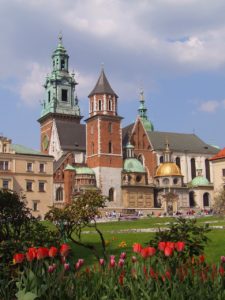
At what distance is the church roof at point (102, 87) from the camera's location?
238 feet

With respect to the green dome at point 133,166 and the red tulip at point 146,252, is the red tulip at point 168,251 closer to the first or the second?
the red tulip at point 146,252

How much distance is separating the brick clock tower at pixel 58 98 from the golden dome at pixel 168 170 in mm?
21941

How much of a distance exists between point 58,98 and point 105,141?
23.9m

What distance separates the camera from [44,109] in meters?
90.6

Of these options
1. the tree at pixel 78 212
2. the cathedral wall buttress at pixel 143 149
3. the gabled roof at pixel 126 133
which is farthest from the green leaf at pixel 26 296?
the gabled roof at pixel 126 133

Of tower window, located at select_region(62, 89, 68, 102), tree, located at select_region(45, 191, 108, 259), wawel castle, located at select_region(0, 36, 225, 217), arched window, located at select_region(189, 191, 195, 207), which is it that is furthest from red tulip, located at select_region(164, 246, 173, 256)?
tower window, located at select_region(62, 89, 68, 102)

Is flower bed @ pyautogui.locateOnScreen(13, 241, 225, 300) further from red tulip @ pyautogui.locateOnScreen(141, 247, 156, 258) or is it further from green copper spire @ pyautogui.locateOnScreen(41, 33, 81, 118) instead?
green copper spire @ pyautogui.locateOnScreen(41, 33, 81, 118)

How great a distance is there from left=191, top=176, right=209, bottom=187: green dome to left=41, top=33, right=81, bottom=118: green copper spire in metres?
26.5

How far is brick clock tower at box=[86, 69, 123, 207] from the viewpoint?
67.8m

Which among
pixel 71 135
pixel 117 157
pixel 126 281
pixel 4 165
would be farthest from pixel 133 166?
pixel 126 281

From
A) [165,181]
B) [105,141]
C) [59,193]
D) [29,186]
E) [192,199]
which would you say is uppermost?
[105,141]

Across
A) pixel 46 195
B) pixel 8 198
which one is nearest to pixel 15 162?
pixel 46 195

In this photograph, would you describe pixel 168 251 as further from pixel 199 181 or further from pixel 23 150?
pixel 199 181

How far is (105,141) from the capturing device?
69.5m
